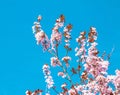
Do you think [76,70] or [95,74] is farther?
[76,70]

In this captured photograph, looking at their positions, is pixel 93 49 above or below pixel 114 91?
above

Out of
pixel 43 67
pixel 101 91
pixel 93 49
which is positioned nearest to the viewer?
pixel 101 91

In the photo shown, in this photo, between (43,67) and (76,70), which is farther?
(43,67)

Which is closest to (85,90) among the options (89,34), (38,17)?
(89,34)

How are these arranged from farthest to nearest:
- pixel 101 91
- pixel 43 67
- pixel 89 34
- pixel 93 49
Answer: pixel 43 67, pixel 89 34, pixel 93 49, pixel 101 91

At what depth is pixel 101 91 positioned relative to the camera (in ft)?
33.2

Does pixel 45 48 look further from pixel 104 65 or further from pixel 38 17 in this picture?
pixel 104 65

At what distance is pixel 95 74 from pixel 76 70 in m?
1.73

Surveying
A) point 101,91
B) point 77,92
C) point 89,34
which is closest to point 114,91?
point 101,91

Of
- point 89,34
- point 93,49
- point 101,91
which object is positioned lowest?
point 101,91

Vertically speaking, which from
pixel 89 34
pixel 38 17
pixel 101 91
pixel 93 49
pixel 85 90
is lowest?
pixel 101 91

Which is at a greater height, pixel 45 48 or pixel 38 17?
pixel 38 17

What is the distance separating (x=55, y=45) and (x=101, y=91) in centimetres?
264

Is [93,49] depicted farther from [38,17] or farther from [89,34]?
[38,17]
